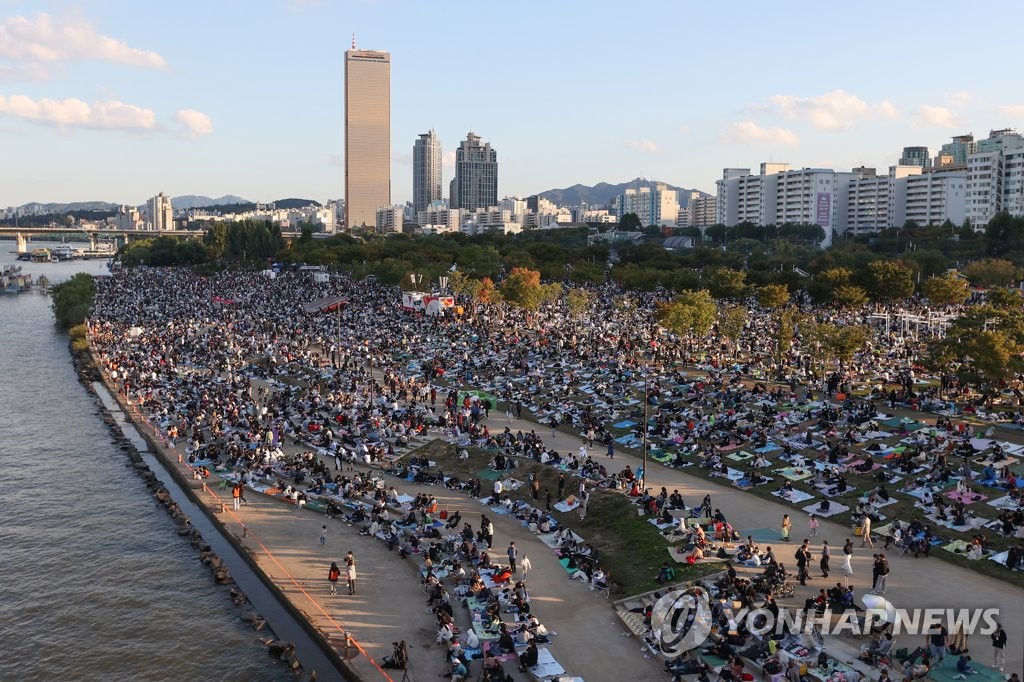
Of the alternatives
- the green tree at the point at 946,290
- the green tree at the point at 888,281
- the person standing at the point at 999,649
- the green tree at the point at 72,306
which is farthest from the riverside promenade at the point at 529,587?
the green tree at the point at 72,306

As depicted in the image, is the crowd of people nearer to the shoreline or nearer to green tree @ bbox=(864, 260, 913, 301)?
the shoreline

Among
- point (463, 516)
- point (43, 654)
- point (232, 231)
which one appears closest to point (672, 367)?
point (463, 516)

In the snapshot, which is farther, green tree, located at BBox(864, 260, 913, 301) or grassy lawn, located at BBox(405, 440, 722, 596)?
green tree, located at BBox(864, 260, 913, 301)

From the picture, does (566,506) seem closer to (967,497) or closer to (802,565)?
(802,565)

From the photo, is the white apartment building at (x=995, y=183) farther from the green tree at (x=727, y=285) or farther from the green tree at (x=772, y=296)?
the green tree at (x=772, y=296)

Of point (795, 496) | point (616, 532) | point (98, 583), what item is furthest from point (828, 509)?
point (98, 583)

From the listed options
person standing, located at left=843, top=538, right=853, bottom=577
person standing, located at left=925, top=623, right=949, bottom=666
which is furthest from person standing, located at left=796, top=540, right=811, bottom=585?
person standing, located at left=925, top=623, right=949, bottom=666
